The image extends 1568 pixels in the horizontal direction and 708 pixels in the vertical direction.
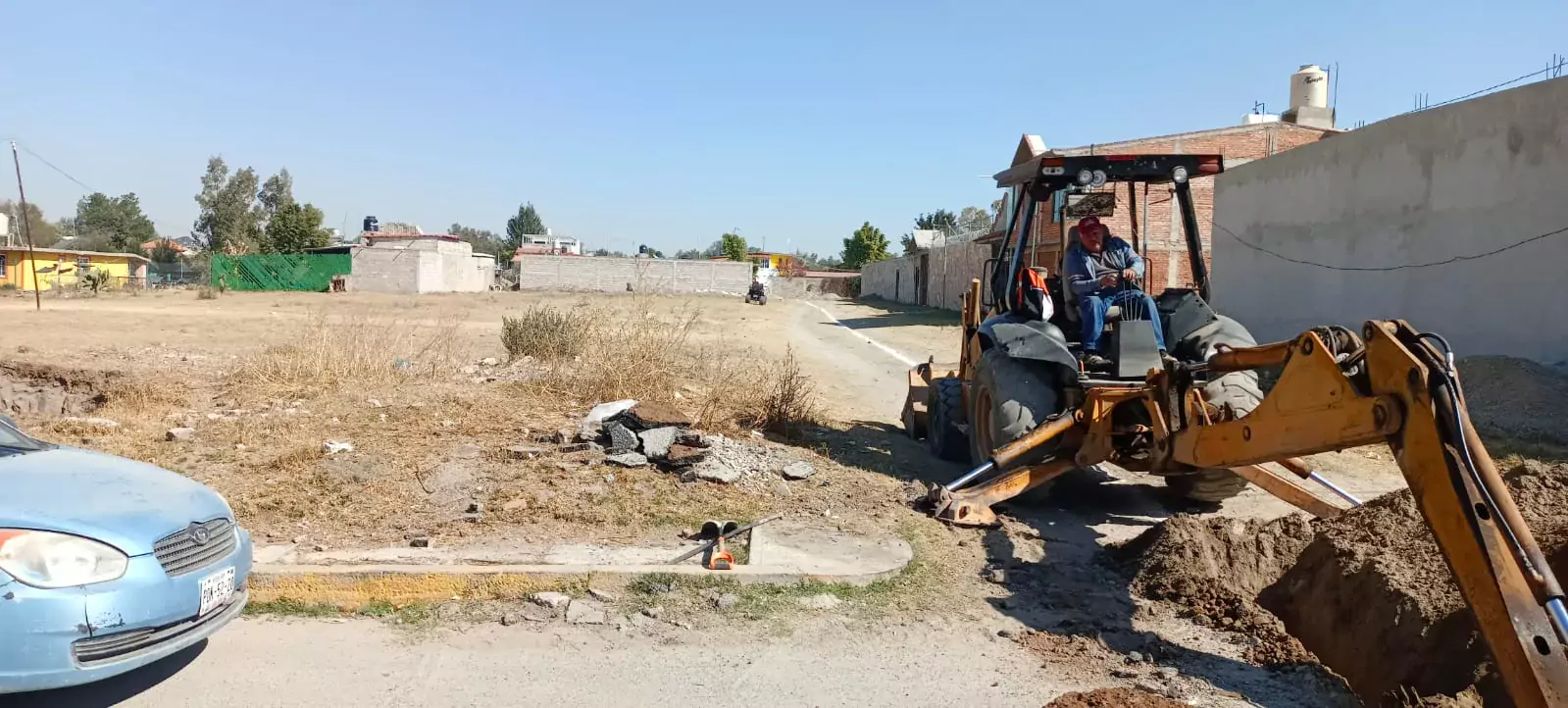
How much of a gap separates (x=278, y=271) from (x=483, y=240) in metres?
82.1

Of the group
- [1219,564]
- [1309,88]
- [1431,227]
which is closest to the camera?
[1219,564]

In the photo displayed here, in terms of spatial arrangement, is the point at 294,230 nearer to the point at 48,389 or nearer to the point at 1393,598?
the point at 48,389

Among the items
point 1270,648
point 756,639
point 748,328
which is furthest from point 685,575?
point 748,328

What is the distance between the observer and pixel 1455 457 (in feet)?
10.9

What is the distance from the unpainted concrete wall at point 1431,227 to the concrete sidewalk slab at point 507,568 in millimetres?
11862

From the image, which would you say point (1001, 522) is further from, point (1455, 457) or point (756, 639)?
point (1455, 457)

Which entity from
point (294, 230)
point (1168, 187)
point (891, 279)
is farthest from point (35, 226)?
point (1168, 187)

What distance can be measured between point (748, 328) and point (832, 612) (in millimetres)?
26382

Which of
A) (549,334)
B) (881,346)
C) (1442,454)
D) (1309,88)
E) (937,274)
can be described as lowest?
(881,346)

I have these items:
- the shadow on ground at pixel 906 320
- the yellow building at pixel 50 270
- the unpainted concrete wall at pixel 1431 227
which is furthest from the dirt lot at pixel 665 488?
the yellow building at pixel 50 270

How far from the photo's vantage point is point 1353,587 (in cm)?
467

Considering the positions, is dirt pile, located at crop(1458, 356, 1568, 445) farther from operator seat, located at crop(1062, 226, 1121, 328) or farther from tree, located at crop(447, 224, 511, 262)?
tree, located at crop(447, 224, 511, 262)

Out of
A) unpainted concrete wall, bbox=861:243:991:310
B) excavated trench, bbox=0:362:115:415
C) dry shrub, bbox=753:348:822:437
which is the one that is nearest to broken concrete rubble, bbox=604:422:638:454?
dry shrub, bbox=753:348:822:437

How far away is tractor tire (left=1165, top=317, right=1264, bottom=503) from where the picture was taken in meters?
6.71
